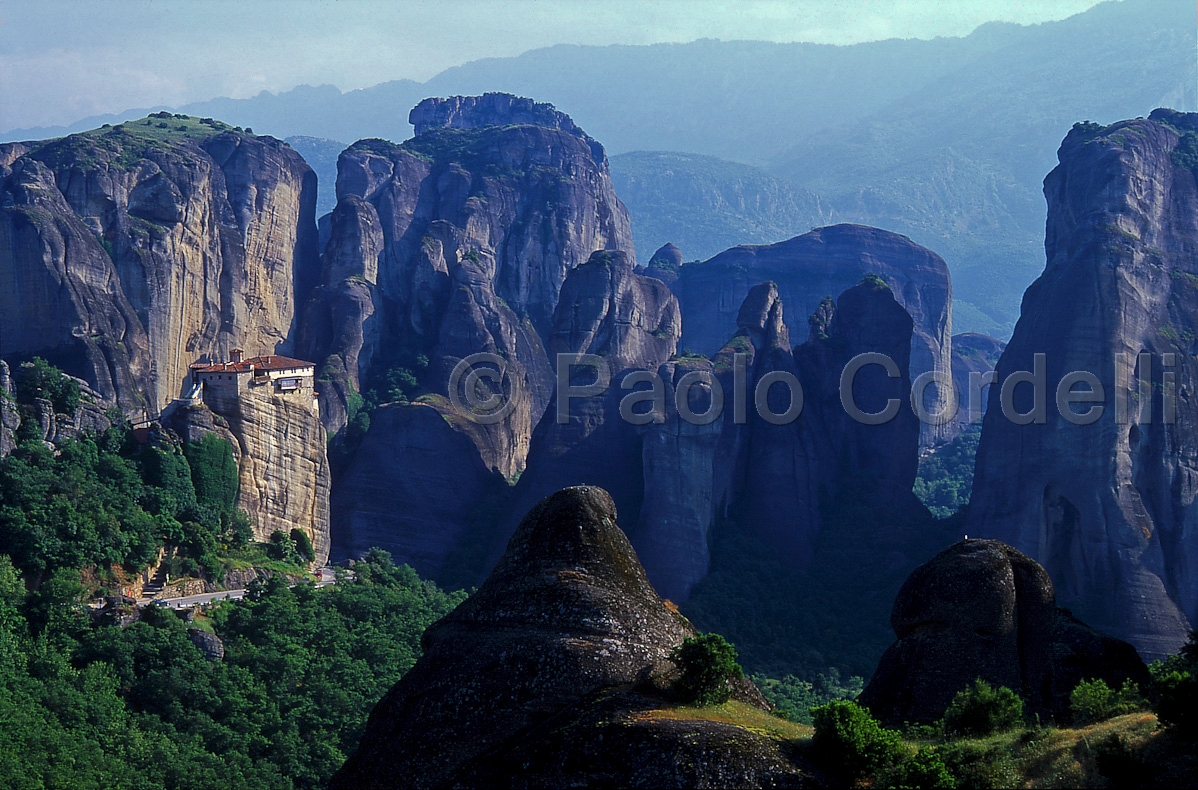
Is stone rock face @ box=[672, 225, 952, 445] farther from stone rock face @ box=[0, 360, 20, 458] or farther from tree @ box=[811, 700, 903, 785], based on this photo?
tree @ box=[811, 700, 903, 785]

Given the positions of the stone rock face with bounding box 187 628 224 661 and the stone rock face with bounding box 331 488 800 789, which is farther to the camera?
the stone rock face with bounding box 187 628 224 661

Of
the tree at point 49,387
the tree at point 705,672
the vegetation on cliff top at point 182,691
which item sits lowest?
the vegetation on cliff top at point 182,691

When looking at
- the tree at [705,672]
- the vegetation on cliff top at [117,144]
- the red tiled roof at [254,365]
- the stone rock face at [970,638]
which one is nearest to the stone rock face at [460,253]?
the red tiled roof at [254,365]

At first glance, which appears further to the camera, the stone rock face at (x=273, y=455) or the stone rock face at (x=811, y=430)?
the stone rock face at (x=811, y=430)

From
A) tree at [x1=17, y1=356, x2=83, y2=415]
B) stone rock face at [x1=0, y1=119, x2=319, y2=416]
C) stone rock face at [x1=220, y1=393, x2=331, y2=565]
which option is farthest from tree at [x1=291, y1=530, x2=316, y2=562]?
tree at [x1=17, y1=356, x2=83, y2=415]

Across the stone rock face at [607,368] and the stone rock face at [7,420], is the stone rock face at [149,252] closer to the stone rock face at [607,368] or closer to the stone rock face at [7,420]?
the stone rock face at [7,420]

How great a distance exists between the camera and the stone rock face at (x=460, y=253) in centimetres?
8762

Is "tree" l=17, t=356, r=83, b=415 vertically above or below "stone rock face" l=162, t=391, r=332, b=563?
above

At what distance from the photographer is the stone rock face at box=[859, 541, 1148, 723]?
28.3m

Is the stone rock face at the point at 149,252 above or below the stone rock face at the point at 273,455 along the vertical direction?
above

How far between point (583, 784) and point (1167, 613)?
49.2m

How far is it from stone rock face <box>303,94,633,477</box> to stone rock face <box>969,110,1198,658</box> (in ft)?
90.5

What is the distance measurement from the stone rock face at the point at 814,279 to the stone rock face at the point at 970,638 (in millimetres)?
89291

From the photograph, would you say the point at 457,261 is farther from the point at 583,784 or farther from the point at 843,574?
the point at 583,784
